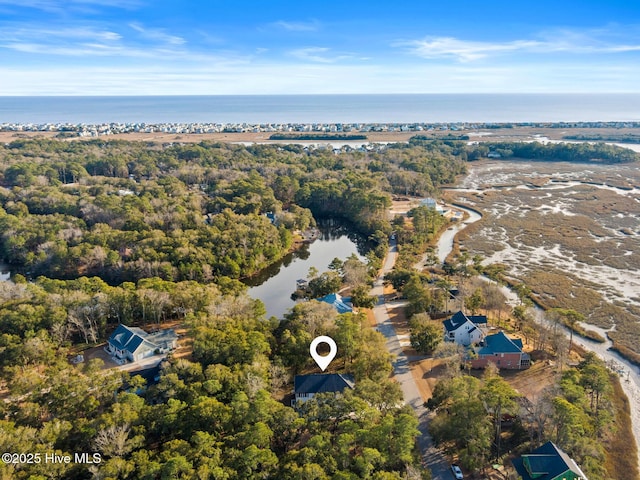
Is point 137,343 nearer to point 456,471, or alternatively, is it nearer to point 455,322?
point 456,471

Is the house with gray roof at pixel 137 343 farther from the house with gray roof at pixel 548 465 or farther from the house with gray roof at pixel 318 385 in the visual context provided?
the house with gray roof at pixel 548 465

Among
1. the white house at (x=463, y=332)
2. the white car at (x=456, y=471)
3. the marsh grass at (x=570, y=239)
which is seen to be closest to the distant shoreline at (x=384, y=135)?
the marsh grass at (x=570, y=239)

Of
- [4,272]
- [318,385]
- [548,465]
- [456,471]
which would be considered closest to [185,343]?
[318,385]

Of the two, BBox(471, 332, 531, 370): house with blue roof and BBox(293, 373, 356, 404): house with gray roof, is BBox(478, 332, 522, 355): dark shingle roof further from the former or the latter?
BBox(293, 373, 356, 404): house with gray roof

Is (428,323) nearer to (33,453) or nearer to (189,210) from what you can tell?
(33,453)

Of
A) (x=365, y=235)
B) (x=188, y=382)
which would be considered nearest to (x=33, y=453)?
(x=188, y=382)

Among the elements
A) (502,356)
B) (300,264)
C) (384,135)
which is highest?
(384,135)
